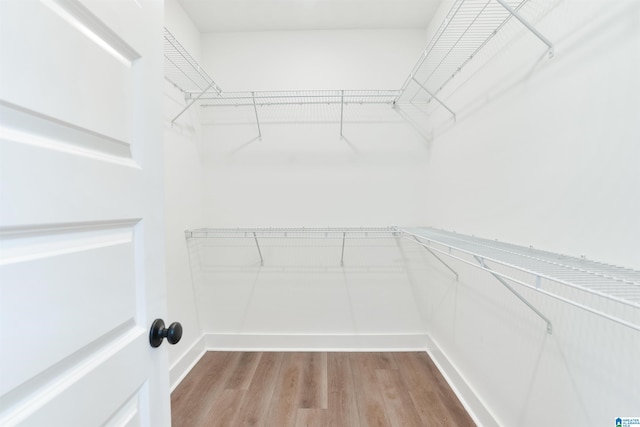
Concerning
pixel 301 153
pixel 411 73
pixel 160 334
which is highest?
pixel 411 73

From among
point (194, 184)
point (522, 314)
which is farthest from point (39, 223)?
point (194, 184)

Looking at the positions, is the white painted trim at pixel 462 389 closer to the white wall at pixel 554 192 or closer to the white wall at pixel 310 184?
the white wall at pixel 554 192

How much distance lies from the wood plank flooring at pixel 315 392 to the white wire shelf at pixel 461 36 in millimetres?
1796

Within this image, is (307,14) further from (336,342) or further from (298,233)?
(336,342)

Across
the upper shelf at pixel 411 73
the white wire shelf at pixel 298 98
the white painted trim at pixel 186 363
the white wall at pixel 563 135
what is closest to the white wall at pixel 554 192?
the white wall at pixel 563 135

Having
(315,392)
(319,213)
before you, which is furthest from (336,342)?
(319,213)

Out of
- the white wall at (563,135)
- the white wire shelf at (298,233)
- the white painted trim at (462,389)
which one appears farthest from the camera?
the white wire shelf at (298,233)

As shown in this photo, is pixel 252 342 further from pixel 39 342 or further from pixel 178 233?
pixel 39 342

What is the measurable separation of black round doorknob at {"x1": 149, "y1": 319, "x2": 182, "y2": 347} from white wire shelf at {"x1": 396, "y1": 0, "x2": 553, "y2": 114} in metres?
1.45

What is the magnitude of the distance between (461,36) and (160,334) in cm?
178

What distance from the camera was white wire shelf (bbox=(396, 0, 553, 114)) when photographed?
1.20m

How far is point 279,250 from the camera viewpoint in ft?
7.30

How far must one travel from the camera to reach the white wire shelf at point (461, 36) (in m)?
1.20

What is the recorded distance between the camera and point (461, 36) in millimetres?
1399
